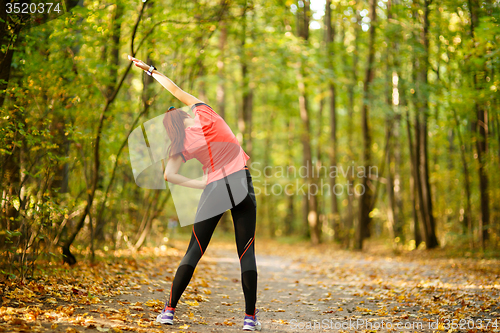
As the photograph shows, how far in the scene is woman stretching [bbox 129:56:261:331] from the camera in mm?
3207

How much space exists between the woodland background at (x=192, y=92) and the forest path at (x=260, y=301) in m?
0.66

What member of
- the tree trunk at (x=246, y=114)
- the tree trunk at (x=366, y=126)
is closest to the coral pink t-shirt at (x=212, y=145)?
the tree trunk at (x=366, y=126)

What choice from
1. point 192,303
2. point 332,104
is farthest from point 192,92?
point 332,104

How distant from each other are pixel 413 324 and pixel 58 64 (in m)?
5.58

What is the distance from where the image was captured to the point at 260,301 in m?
4.87

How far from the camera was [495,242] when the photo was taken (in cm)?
1070

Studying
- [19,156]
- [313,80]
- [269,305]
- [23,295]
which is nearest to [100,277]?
[23,295]

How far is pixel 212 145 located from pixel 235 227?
76 cm

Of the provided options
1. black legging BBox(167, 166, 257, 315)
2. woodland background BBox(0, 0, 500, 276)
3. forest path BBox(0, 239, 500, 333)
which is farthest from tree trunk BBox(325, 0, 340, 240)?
black legging BBox(167, 166, 257, 315)

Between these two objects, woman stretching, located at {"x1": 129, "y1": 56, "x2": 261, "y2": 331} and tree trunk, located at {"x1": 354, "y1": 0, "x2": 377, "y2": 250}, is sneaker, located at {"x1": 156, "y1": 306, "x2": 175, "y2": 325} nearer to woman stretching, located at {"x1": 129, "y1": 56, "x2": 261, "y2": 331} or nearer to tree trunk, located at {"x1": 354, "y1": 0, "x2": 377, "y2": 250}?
woman stretching, located at {"x1": 129, "y1": 56, "x2": 261, "y2": 331}

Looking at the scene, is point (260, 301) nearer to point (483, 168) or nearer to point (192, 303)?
point (192, 303)

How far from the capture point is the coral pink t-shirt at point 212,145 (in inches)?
128

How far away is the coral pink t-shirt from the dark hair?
0.05 meters

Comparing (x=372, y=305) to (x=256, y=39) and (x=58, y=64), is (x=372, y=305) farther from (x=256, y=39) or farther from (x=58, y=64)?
(x=256, y=39)
